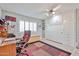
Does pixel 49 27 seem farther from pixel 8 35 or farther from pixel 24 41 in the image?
pixel 8 35

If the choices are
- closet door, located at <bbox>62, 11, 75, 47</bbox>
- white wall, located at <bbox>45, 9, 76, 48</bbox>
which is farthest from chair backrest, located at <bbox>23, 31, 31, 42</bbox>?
closet door, located at <bbox>62, 11, 75, 47</bbox>

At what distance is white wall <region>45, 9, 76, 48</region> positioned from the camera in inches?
92.9

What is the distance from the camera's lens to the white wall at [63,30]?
236 cm

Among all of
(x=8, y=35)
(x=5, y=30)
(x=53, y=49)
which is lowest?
(x=53, y=49)

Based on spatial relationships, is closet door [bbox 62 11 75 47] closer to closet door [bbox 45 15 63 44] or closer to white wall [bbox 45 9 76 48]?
white wall [bbox 45 9 76 48]

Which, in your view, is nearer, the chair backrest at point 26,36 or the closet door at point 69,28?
the chair backrest at point 26,36

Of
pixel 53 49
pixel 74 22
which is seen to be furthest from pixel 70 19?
pixel 53 49

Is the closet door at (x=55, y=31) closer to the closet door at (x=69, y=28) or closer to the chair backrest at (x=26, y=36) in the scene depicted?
the closet door at (x=69, y=28)

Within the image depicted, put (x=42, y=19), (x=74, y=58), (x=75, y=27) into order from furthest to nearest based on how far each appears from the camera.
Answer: (x=75, y=27), (x=42, y=19), (x=74, y=58)

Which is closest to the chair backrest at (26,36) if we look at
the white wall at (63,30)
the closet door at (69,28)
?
the white wall at (63,30)

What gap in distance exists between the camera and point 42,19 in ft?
7.40

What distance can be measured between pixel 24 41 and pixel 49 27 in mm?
849

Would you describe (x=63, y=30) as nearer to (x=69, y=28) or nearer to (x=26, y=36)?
(x=69, y=28)

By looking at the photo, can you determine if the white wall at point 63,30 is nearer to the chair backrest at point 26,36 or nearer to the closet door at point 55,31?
the closet door at point 55,31
